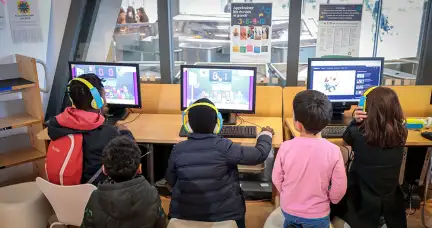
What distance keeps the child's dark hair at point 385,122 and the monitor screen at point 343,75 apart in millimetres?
804

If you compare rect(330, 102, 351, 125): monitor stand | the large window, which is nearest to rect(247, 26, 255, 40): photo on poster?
the large window

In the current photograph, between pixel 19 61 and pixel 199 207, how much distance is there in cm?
213

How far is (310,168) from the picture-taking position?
1762 millimetres

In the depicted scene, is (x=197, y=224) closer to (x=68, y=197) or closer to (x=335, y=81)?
(x=68, y=197)

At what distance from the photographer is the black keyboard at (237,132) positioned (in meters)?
2.58

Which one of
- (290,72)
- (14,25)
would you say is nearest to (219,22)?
(290,72)

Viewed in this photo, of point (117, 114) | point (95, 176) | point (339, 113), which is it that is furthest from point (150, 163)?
point (339, 113)

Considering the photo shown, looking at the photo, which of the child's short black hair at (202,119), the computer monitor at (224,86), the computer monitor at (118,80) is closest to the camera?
the child's short black hair at (202,119)

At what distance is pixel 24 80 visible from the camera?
3.12 metres

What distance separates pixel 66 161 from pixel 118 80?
1.01 m

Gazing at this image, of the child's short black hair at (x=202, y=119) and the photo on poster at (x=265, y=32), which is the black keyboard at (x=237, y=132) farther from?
the photo on poster at (x=265, y=32)

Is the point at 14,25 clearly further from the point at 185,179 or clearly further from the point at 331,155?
the point at 331,155

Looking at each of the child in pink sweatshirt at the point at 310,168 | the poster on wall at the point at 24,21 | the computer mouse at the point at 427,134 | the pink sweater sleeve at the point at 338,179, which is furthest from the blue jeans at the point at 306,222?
the poster on wall at the point at 24,21

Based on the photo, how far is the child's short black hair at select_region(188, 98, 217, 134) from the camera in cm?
186
